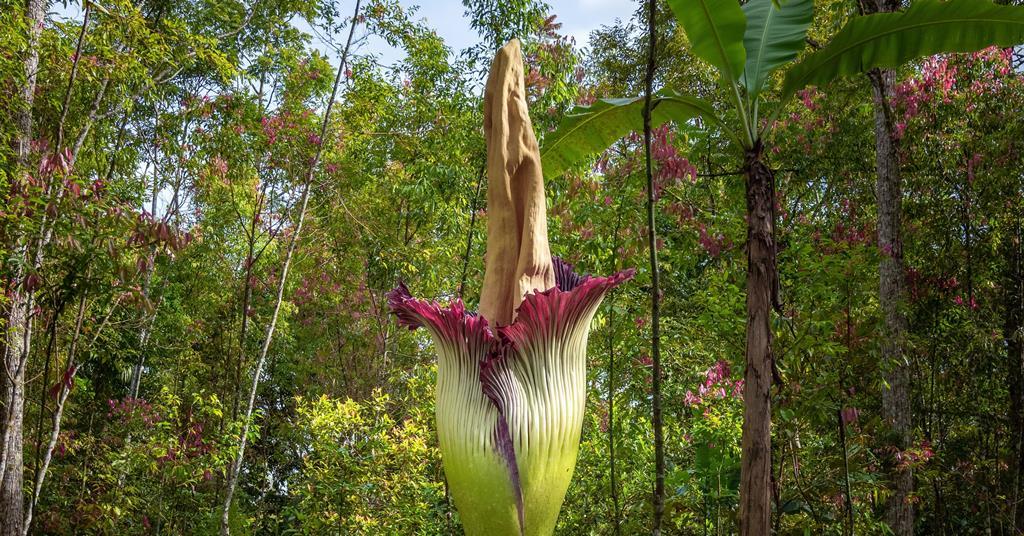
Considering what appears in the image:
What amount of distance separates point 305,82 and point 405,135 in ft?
2.99

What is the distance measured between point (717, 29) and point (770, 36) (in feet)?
1.16

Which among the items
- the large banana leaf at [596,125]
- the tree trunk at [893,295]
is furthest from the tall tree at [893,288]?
the large banana leaf at [596,125]

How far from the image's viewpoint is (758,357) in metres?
1.55

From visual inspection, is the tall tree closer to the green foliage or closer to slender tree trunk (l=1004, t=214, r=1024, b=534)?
slender tree trunk (l=1004, t=214, r=1024, b=534)

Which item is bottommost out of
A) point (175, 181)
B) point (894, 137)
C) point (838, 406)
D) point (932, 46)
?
point (838, 406)

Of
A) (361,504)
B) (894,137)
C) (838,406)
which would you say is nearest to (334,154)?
(361,504)

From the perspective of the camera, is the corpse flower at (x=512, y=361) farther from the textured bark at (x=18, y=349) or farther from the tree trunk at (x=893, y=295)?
the textured bark at (x=18, y=349)

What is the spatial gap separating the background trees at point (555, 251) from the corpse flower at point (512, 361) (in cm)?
110

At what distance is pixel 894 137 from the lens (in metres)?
3.94

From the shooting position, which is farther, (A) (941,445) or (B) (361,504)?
(A) (941,445)

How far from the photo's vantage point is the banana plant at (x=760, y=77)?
5.05 ft

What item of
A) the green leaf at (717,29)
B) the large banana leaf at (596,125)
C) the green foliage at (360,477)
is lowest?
the green foliage at (360,477)

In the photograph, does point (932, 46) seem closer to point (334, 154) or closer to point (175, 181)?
point (334, 154)

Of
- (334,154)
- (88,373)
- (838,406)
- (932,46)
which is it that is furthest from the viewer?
(88,373)
